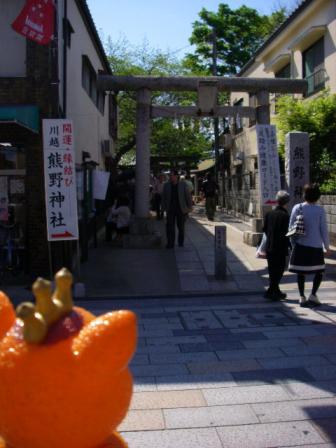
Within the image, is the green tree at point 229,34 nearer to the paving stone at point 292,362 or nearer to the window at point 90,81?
the window at point 90,81

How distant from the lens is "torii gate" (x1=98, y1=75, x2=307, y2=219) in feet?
43.3

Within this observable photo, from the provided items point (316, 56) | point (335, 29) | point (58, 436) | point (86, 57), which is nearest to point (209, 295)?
point (58, 436)

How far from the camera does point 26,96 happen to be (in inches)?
404

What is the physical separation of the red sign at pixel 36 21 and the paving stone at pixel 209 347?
246 inches

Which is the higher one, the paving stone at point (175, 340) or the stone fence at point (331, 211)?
the stone fence at point (331, 211)

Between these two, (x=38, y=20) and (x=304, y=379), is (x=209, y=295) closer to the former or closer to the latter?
(x=304, y=379)

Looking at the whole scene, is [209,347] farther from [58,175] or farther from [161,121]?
[161,121]

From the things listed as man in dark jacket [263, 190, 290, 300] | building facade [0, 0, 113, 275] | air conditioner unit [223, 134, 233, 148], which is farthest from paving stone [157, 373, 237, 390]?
air conditioner unit [223, 134, 233, 148]

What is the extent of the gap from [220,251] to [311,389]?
17.1 feet

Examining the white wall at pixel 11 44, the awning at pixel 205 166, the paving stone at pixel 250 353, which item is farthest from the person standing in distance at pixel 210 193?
the awning at pixel 205 166

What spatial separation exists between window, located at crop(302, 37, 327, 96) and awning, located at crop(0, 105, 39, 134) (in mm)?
10020

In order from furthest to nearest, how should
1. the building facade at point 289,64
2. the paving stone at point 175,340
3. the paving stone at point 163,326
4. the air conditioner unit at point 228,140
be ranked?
the air conditioner unit at point 228,140, the building facade at point 289,64, the paving stone at point 163,326, the paving stone at point 175,340

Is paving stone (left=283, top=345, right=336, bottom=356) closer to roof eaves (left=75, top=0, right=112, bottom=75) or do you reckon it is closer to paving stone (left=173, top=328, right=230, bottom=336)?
paving stone (left=173, top=328, right=230, bottom=336)

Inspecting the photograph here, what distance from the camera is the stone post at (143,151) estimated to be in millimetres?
13516
